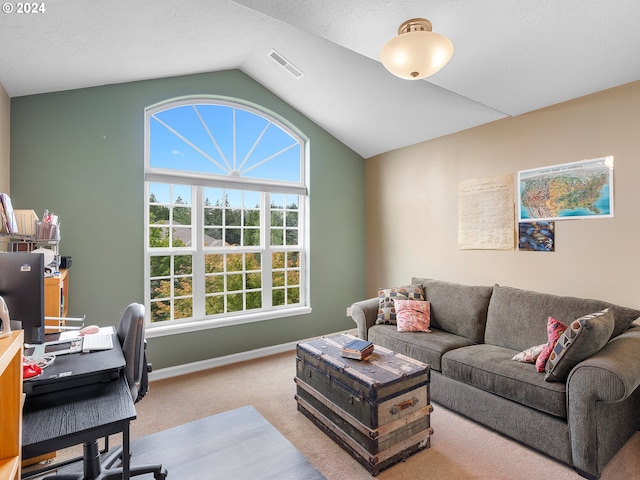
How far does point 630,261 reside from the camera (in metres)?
2.51

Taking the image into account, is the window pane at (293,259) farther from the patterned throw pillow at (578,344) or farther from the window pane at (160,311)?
the patterned throw pillow at (578,344)

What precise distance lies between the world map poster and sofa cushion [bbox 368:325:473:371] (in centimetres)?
131

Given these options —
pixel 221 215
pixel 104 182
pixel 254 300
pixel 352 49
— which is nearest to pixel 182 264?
pixel 221 215

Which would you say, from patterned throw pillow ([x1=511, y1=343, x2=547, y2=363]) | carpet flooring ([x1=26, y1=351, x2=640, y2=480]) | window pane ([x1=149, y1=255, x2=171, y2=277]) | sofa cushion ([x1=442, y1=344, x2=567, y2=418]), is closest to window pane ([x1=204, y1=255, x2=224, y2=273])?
window pane ([x1=149, y1=255, x2=171, y2=277])

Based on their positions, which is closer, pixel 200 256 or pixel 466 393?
pixel 466 393

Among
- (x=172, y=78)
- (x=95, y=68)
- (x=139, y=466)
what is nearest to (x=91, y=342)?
(x=139, y=466)

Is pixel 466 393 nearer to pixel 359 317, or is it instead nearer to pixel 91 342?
pixel 359 317

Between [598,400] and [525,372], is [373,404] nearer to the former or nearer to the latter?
[525,372]

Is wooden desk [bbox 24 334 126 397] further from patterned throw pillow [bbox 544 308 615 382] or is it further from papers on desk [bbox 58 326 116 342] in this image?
patterned throw pillow [bbox 544 308 615 382]

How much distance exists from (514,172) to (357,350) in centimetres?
229

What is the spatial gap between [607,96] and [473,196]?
4.20 feet

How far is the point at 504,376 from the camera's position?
2273 mm

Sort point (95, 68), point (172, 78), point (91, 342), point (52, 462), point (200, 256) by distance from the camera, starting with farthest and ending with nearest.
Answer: point (200, 256) < point (172, 78) < point (95, 68) < point (52, 462) < point (91, 342)

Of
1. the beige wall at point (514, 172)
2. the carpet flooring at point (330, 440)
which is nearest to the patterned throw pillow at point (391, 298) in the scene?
the beige wall at point (514, 172)
